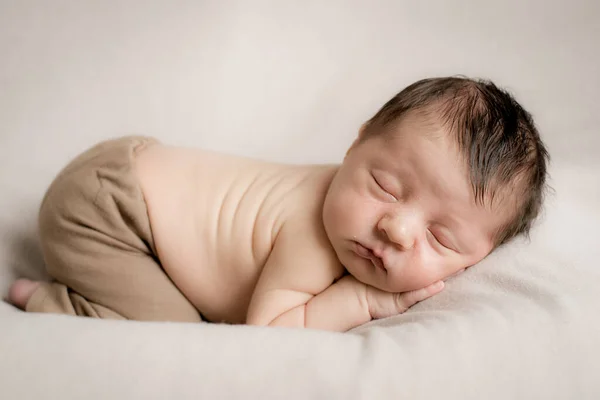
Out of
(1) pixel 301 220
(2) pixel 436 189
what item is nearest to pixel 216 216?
(1) pixel 301 220

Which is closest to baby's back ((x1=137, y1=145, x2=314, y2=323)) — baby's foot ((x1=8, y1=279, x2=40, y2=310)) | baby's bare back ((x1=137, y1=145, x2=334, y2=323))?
baby's bare back ((x1=137, y1=145, x2=334, y2=323))

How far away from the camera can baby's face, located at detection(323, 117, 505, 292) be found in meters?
0.93

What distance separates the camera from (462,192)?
0.93 metres

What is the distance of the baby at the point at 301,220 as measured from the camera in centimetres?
94

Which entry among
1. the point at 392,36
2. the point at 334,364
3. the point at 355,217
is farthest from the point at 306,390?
the point at 392,36

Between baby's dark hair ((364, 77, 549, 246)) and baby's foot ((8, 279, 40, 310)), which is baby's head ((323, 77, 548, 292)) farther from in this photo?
baby's foot ((8, 279, 40, 310))

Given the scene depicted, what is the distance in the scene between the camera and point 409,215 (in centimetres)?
94

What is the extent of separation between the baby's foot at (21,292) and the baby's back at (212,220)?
246mm

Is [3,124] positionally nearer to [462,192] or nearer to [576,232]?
[462,192]

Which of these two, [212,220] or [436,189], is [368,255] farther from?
[212,220]

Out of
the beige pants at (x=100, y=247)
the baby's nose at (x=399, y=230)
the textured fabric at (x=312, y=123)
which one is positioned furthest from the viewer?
the beige pants at (x=100, y=247)

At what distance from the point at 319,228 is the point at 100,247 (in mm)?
404

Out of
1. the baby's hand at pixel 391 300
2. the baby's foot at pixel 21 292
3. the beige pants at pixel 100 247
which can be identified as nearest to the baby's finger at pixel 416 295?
the baby's hand at pixel 391 300

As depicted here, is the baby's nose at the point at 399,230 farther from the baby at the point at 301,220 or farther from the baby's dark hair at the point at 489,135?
the baby's dark hair at the point at 489,135
